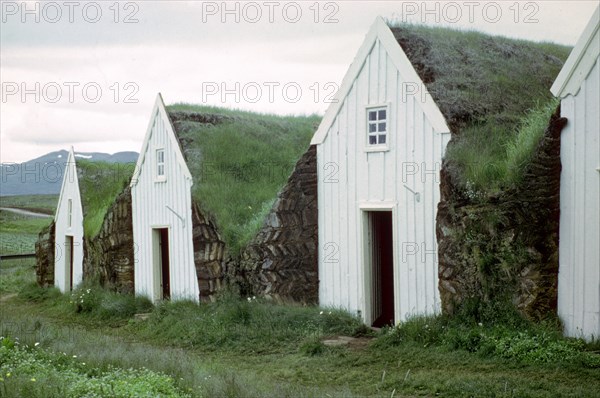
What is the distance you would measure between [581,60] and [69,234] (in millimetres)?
19413

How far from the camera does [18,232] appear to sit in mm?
39406

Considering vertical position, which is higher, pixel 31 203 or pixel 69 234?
pixel 31 203

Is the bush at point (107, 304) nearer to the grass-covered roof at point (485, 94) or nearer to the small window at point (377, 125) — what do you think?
the small window at point (377, 125)

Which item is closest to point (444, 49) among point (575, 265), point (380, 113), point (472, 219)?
point (380, 113)

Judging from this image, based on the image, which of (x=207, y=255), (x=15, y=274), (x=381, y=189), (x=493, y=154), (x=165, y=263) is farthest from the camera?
(x=15, y=274)

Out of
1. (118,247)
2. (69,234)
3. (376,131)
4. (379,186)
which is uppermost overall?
(376,131)

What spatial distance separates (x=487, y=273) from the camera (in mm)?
12953

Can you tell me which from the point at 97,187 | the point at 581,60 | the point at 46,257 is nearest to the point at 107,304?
the point at 97,187

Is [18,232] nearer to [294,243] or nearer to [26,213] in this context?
[26,213]

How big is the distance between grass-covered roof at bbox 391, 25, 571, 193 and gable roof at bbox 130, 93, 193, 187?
22.7 feet

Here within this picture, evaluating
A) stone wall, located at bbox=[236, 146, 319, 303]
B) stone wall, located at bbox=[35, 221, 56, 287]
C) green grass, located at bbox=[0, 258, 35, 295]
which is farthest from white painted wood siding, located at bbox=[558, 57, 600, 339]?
green grass, located at bbox=[0, 258, 35, 295]

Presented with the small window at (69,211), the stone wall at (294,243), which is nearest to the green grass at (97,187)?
the small window at (69,211)

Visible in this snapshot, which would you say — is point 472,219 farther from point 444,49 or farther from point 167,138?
point 167,138

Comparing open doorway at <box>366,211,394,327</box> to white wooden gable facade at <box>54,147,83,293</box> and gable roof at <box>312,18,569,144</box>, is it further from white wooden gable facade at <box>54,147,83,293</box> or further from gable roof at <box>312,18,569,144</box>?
white wooden gable facade at <box>54,147,83,293</box>
